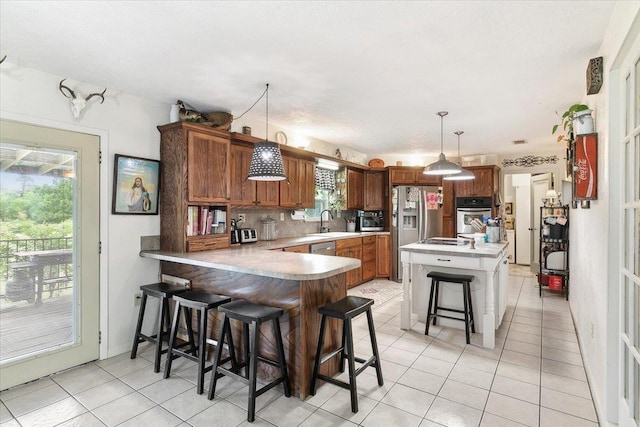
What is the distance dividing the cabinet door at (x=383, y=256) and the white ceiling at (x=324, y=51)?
2996 millimetres

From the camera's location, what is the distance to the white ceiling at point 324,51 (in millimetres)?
1979

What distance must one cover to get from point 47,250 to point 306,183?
3.24 meters

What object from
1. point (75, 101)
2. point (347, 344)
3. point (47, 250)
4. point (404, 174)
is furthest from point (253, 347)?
point (404, 174)

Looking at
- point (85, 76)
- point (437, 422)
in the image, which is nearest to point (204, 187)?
point (85, 76)

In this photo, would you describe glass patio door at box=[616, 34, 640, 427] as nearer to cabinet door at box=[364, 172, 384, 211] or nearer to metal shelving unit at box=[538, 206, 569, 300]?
metal shelving unit at box=[538, 206, 569, 300]

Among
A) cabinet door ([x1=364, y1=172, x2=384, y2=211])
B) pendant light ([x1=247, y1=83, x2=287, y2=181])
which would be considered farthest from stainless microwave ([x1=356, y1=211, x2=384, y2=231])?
pendant light ([x1=247, y1=83, x2=287, y2=181])

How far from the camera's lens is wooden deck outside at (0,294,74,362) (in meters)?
2.58

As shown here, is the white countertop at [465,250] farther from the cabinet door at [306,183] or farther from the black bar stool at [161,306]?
the black bar stool at [161,306]

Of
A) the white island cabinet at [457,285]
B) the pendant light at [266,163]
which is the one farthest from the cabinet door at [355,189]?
the pendant light at [266,163]

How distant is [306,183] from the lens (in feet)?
17.0

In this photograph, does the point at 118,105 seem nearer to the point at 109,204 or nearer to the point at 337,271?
the point at 109,204

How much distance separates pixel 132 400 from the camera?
2.40 meters

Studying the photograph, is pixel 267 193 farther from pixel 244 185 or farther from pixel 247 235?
pixel 247 235

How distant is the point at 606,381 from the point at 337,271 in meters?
1.72
